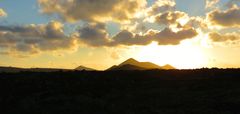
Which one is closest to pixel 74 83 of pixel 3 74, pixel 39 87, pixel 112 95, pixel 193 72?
pixel 39 87

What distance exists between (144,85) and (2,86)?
14.9 metres

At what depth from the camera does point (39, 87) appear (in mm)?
45531

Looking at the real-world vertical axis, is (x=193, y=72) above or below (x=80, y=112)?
above

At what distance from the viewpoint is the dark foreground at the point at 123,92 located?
36188mm

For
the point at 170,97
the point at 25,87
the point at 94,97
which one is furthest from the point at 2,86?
the point at 170,97

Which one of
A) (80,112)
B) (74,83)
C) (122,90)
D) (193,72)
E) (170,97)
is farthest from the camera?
(193,72)

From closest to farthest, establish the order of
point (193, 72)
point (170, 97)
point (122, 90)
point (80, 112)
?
point (80, 112) → point (170, 97) → point (122, 90) → point (193, 72)

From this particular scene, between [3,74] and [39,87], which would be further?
[3,74]

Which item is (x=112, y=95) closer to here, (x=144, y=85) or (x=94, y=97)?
(x=94, y=97)

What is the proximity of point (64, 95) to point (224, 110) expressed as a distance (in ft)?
49.0

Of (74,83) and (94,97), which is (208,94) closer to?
(94,97)

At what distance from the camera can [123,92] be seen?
1670 inches

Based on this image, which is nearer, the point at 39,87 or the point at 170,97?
the point at 170,97

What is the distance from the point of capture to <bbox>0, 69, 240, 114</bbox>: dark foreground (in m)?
36.2
